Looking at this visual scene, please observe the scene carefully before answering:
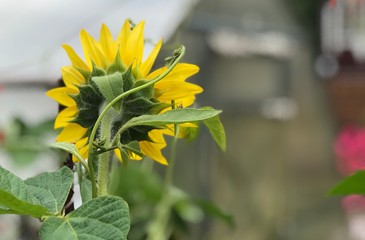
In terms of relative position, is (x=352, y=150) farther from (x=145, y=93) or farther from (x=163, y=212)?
(x=145, y=93)

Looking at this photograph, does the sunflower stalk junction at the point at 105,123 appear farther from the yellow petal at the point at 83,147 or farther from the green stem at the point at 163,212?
the green stem at the point at 163,212

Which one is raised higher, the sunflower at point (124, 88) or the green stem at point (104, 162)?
the sunflower at point (124, 88)

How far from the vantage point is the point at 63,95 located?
0.28 metres

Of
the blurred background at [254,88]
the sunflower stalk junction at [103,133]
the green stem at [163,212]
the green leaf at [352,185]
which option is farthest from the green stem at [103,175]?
the blurred background at [254,88]

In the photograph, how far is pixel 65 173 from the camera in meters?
0.26

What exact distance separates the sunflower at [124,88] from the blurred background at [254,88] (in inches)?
30.0

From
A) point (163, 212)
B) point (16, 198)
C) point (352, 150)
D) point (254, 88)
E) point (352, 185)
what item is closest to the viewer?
point (16, 198)

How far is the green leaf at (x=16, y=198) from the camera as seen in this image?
0.73 ft

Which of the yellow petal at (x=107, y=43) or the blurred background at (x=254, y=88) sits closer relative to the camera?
the yellow petal at (x=107, y=43)

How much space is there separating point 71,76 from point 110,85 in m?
0.03

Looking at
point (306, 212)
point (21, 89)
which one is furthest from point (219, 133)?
point (306, 212)

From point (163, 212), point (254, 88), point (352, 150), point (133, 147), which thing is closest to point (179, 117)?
point (133, 147)

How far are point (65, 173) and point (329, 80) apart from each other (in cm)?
268

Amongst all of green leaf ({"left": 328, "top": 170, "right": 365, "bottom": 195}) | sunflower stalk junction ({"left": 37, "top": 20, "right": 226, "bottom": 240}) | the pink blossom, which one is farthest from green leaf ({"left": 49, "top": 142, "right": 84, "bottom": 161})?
the pink blossom
